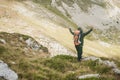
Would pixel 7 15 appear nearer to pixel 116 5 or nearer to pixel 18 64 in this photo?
pixel 18 64

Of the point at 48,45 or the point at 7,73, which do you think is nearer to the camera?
the point at 7,73

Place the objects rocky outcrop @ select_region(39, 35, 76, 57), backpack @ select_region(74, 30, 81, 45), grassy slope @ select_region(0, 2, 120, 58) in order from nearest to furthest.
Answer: backpack @ select_region(74, 30, 81, 45), rocky outcrop @ select_region(39, 35, 76, 57), grassy slope @ select_region(0, 2, 120, 58)

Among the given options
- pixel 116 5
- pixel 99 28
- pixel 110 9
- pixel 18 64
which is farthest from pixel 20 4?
pixel 18 64

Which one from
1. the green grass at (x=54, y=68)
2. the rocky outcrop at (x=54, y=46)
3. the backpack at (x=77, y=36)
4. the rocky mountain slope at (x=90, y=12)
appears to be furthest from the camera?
the rocky mountain slope at (x=90, y=12)

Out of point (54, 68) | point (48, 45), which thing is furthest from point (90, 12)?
point (54, 68)

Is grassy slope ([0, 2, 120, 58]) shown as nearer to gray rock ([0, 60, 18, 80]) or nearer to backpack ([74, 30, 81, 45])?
backpack ([74, 30, 81, 45])

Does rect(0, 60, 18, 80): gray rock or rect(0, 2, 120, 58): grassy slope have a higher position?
rect(0, 60, 18, 80): gray rock

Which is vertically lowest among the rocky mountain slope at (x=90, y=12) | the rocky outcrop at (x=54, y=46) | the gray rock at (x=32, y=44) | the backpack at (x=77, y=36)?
the rocky mountain slope at (x=90, y=12)

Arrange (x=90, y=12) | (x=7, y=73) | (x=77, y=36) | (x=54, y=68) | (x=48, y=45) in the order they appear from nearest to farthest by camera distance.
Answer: (x=7, y=73)
(x=54, y=68)
(x=77, y=36)
(x=48, y=45)
(x=90, y=12)

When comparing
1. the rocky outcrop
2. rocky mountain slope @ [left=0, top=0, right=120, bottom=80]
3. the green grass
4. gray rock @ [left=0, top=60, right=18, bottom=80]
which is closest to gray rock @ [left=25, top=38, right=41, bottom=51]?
rocky mountain slope @ [left=0, top=0, right=120, bottom=80]

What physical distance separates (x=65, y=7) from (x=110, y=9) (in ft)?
109

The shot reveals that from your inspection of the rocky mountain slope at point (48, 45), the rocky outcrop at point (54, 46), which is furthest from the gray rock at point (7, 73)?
the rocky outcrop at point (54, 46)

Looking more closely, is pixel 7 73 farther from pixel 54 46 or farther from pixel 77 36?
pixel 54 46

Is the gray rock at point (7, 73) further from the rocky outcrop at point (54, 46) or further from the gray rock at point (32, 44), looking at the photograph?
the rocky outcrop at point (54, 46)
